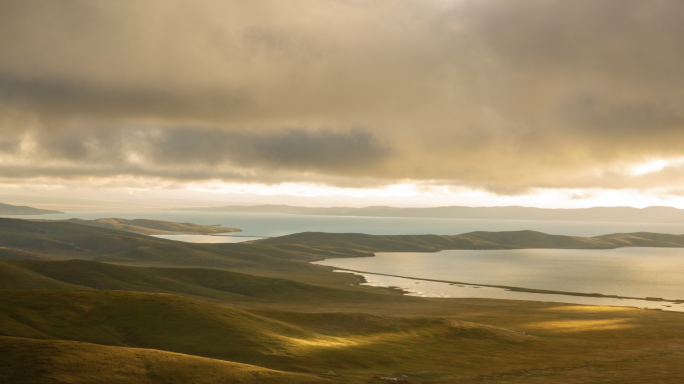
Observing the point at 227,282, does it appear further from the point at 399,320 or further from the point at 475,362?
the point at 475,362

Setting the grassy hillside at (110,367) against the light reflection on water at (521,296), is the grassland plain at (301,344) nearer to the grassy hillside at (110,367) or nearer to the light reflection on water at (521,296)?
the grassy hillside at (110,367)

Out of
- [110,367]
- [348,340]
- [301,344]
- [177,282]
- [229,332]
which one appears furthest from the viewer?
[177,282]

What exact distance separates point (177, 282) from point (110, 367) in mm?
119741

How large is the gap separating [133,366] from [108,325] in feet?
92.9

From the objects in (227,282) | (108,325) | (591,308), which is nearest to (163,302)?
(108,325)

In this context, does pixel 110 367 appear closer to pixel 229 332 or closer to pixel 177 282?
pixel 229 332

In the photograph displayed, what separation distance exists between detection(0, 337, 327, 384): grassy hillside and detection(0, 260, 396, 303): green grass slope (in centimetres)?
9404

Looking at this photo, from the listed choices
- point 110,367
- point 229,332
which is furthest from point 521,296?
point 110,367

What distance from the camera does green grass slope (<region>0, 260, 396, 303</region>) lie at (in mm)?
143250

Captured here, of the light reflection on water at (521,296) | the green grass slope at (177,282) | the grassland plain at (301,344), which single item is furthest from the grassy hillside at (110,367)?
the light reflection on water at (521,296)

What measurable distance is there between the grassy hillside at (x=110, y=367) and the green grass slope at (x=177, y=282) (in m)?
94.0

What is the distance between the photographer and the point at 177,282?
6235 inches

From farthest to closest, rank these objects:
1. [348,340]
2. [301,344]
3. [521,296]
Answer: [521,296] < [348,340] < [301,344]

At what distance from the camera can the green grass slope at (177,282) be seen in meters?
143
